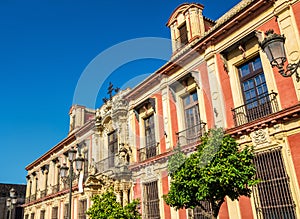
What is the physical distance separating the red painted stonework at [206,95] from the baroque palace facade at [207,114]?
4 cm

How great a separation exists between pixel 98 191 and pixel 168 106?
23.9 ft

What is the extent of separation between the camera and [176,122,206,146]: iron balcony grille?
445 inches

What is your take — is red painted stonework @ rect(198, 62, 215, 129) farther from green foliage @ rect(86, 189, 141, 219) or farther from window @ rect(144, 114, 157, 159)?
green foliage @ rect(86, 189, 141, 219)

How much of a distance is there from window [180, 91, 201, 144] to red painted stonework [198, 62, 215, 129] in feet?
1.69

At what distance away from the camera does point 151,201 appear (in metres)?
13.0

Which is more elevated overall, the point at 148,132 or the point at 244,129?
the point at 148,132

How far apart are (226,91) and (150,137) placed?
503 centimetres

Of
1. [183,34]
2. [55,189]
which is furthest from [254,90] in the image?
[55,189]

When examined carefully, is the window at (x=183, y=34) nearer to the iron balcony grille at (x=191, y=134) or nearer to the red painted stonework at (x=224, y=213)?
the iron balcony grille at (x=191, y=134)

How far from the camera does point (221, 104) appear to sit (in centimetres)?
1062

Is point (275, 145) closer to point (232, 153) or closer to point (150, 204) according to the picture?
point (232, 153)

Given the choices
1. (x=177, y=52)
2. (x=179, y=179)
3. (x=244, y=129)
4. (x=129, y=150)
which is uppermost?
(x=177, y=52)

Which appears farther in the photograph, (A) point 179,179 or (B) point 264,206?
(B) point 264,206

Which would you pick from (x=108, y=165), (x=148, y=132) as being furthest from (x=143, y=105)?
(x=108, y=165)
